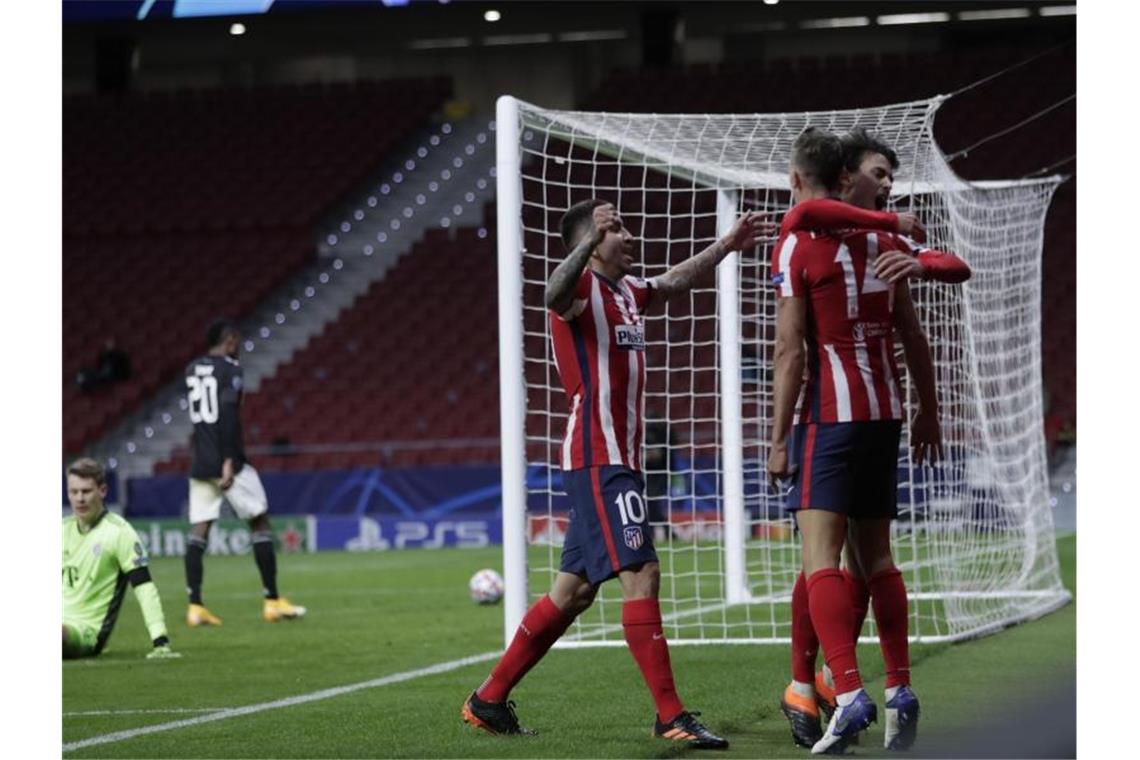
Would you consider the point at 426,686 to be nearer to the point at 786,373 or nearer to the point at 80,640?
the point at 80,640

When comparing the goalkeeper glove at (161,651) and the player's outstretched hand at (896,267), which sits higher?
the player's outstretched hand at (896,267)

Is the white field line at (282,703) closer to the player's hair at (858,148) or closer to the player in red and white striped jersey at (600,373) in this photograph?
the player in red and white striped jersey at (600,373)

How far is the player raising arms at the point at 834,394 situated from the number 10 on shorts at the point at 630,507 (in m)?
0.54

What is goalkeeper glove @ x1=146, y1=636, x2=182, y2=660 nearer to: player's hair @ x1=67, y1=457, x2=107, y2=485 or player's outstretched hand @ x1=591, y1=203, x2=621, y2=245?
player's hair @ x1=67, y1=457, x2=107, y2=485

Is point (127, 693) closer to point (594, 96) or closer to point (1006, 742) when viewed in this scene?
point (1006, 742)

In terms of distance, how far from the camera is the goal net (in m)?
7.61

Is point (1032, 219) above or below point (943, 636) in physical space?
above

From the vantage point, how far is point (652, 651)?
5.26 meters

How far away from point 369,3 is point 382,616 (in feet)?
55.0

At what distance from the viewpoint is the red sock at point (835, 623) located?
15.7ft

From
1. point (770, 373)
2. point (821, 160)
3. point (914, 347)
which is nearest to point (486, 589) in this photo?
point (770, 373)

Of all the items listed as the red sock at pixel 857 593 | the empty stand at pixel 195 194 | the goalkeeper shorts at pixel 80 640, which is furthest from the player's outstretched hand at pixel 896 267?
the empty stand at pixel 195 194

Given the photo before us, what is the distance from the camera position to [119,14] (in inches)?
971
